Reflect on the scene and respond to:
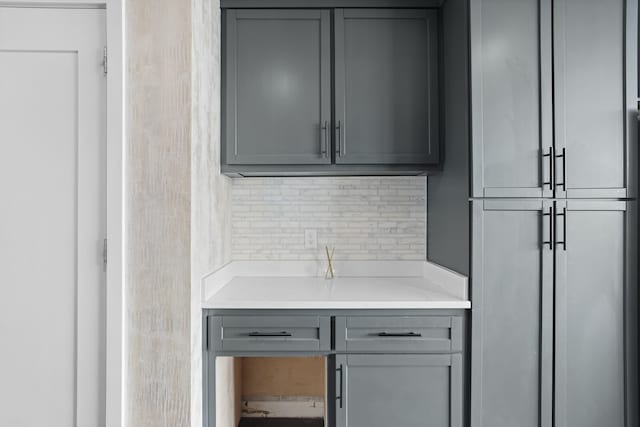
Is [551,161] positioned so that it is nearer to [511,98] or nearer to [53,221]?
[511,98]

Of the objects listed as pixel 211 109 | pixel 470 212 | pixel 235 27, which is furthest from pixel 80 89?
pixel 470 212

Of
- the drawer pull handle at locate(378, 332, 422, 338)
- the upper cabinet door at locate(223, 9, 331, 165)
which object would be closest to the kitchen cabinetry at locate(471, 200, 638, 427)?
the drawer pull handle at locate(378, 332, 422, 338)

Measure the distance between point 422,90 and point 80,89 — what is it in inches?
59.6

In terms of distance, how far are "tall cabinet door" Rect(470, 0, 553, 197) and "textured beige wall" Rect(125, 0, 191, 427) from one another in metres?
1.17

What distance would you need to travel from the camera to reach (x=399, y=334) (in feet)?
5.54

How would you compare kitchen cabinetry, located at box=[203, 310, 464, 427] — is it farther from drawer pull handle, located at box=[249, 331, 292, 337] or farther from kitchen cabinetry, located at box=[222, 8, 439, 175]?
kitchen cabinetry, located at box=[222, 8, 439, 175]

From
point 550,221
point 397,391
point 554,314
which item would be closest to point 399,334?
point 397,391

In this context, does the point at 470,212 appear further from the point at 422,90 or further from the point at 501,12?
the point at 501,12

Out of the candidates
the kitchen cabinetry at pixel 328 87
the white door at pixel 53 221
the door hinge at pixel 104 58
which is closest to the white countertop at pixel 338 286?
the white door at pixel 53 221

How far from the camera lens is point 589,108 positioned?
1705 millimetres

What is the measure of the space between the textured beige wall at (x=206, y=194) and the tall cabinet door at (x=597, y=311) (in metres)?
1.48

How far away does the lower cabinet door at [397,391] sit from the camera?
168 centimetres

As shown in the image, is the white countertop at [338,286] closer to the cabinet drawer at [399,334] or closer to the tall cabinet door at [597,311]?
the cabinet drawer at [399,334]

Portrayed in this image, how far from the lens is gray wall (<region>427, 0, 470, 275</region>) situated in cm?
173
